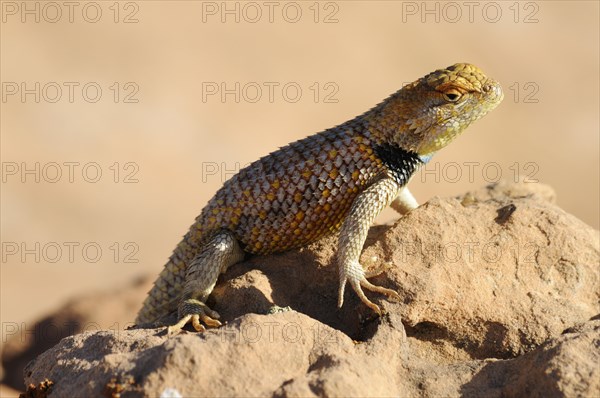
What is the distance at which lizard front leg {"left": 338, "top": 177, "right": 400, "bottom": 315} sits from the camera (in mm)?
5098

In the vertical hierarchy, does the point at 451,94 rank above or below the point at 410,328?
above

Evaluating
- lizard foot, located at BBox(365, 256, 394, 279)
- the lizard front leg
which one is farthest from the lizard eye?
lizard foot, located at BBox(365, 256, 394, 279)

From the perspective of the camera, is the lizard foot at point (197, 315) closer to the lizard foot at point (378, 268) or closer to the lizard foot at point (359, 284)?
the lizard foot at point (359, 284)

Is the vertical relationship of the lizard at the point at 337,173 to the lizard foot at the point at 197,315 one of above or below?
above

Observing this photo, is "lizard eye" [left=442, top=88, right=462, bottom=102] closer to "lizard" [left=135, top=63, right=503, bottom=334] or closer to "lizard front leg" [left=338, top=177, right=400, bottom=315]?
"lizard" [left=135, top=63, right=503, bottom=334]

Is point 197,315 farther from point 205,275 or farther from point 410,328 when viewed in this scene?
point 410,328

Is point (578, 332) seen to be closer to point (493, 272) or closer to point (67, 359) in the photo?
point (493, 272)

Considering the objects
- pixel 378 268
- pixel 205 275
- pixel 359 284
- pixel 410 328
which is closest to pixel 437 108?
pixel 378 268

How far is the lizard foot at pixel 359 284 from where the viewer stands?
4993 millimetres

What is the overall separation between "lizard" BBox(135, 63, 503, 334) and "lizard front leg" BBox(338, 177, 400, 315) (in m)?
0.01

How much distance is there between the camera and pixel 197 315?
5.32 metres

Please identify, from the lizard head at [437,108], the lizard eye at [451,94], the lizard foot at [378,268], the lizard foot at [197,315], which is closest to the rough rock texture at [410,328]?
the lizard foot at [378,268]

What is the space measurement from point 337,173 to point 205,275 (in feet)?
4.02

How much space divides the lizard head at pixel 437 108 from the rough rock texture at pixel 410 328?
52 centimetres
